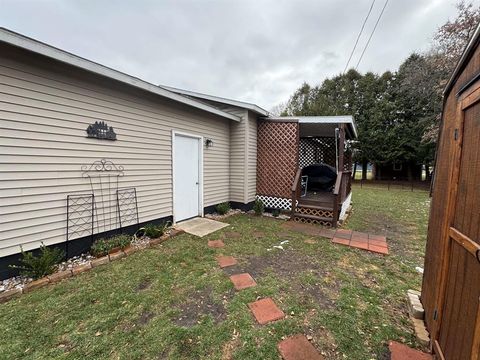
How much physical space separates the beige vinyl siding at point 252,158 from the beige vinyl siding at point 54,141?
2.93m

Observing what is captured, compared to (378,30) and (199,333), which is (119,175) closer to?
(199,333)

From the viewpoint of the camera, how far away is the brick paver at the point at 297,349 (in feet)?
5.75

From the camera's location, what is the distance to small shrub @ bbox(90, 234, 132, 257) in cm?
347

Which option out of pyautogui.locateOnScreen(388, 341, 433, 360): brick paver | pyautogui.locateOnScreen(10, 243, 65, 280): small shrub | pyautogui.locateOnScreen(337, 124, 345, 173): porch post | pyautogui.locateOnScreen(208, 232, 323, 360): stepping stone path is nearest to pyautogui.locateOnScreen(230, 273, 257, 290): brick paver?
pyautogui.locateOnScreen(208, 232, 323, 360): stepping stone path

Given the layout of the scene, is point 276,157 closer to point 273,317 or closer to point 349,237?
point 349,237

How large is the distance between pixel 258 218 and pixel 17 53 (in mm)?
5654

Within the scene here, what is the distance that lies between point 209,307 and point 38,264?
2.44 meters

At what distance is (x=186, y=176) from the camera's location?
5527 mm

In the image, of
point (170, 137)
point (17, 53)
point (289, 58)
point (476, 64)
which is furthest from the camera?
point (289, 58)

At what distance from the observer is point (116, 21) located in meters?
6.12

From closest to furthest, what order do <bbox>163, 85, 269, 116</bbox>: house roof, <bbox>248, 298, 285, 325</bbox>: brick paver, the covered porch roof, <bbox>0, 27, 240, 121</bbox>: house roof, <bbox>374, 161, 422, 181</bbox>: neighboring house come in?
1. <bbox>248, 298, 285, 325</bbox>: brick paver
2. <bbox>0, 27, 240, 121</bbox>: house roof
3. the covered porch roof
4. <bbox>163, 85, 269, 116</bbox>: house roof
5. <bbox>374, 161, 422, 181</bbox>: neighboring house

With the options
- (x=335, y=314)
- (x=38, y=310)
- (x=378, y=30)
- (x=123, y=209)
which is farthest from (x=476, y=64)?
(x=378, y=30)

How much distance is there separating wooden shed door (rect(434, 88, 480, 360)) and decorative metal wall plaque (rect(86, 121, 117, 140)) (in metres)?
4.56

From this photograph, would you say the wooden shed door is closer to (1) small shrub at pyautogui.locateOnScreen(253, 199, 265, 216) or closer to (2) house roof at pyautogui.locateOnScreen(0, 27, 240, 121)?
(2) house roof at pyautogui.locateOnScreen(0, 27, 240, 121)
